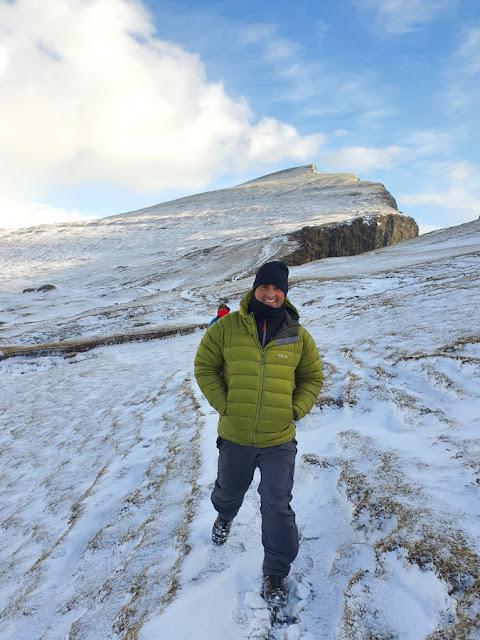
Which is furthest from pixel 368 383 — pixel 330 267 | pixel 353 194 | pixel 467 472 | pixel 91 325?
pixel 353 194

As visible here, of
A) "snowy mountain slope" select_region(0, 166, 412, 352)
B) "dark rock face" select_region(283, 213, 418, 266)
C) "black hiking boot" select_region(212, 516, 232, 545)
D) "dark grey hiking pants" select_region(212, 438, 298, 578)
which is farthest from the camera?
"dark rock face" select_region(283, 213, 418, 266)

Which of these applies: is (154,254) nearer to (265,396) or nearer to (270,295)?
(270,295)

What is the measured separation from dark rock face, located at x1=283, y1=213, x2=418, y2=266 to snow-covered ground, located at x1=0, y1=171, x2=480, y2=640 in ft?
A: 108

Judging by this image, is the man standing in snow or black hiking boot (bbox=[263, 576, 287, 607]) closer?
black hiking boot (bbox=[263, 576, 287, 607])

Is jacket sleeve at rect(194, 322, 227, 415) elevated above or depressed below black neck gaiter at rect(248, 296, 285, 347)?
below

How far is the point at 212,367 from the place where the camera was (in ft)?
11.8

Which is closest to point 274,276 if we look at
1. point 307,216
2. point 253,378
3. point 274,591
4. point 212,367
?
point 253,378

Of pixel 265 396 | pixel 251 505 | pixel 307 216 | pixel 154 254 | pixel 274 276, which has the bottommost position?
pixel 251 505

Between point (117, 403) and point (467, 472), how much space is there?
8.14 meters

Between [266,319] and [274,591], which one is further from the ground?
[266,319]

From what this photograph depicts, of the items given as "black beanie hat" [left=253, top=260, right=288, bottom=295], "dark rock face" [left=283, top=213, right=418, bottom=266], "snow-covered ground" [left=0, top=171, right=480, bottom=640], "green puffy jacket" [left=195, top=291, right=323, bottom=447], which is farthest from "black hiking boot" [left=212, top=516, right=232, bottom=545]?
"dark rock face" [left=283, top=213, right=418, bottom=266]

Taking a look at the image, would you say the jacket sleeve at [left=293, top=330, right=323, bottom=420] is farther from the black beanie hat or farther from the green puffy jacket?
the black beanie hat

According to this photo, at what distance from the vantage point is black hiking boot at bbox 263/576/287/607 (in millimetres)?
3076

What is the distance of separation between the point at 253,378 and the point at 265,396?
0.19 m
